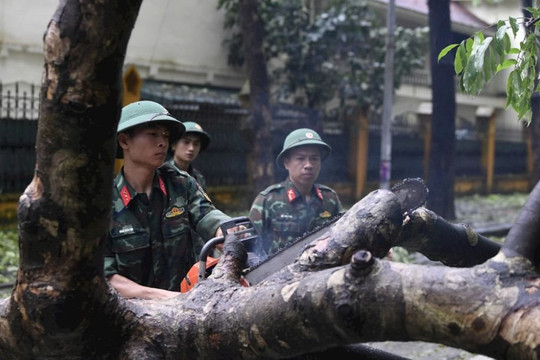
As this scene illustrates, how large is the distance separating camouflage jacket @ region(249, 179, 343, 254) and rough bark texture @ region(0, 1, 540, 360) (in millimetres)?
2402

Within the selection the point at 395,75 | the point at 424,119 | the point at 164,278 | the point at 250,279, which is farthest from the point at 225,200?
the point at 250,279

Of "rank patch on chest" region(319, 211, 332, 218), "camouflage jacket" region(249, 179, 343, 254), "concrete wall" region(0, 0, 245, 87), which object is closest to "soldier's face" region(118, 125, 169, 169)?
"camouflage jacket" region(249, 179, 343, 254)

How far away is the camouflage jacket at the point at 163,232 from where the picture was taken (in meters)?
3.13

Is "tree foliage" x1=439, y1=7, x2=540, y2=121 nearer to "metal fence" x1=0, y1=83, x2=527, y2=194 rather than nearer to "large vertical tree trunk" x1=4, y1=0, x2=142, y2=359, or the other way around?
"large vertical tree trunk" x1=4, y1=0, x2=142, y2=359

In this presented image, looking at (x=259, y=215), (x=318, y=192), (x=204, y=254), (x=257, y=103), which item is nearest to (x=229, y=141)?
(x=257, y=103)

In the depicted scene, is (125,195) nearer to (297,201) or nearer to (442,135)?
(297,201)

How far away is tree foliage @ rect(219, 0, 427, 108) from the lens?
12.7 m

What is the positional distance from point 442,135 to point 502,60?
8.92m

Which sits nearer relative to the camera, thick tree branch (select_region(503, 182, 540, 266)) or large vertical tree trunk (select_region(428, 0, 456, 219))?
thick tree branch (select_region(503, 182, 540, 266))

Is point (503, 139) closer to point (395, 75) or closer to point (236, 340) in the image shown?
point (395, 75)

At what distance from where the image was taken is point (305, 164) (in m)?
4.79

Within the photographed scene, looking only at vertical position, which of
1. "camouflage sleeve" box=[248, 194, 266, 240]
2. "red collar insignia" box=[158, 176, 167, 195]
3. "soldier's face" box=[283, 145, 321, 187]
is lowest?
"camouflage sleeve" box=[248, 194, 266, 240]

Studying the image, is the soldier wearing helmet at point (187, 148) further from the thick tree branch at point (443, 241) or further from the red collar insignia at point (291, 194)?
the thick tree branch at point (443, 241)

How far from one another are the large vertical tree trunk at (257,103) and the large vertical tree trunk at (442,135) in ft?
9.28
